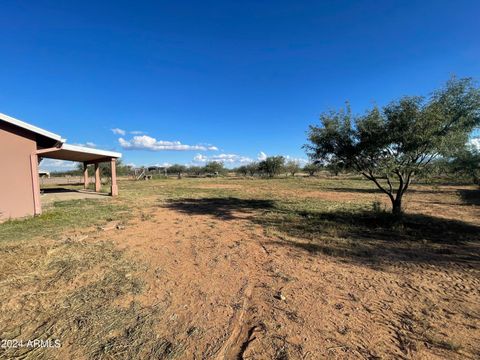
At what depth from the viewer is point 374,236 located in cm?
704

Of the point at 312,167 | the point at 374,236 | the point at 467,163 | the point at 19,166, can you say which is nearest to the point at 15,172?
the point at 19,166

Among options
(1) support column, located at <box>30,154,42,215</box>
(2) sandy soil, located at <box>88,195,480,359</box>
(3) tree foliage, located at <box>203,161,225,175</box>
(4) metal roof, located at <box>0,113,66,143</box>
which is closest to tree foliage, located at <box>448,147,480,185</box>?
(2) sandy soil, located at <box>88,195,480,359</box>

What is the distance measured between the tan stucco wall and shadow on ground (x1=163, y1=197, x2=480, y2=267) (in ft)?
23.0

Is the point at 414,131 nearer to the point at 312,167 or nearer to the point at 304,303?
the point at 304,303

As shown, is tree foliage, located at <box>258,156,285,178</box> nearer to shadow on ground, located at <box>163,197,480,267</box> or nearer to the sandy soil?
shadow on ground, located at <box>163,197,480,267</box>

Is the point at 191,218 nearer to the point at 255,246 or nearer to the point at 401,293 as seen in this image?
the point at 255,246

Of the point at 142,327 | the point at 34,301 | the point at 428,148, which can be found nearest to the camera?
the point at 142,327

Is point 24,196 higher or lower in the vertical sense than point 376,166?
lower

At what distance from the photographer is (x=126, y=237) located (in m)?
6.87

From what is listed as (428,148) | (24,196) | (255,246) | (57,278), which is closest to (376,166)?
(428,148)

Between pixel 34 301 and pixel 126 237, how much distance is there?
10.8 ft

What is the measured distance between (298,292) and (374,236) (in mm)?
4268

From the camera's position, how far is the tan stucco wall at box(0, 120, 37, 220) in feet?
28.1

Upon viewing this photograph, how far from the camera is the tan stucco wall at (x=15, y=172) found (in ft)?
28.1
